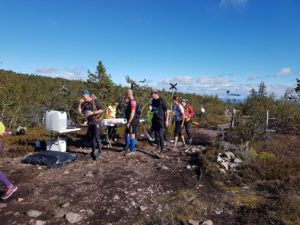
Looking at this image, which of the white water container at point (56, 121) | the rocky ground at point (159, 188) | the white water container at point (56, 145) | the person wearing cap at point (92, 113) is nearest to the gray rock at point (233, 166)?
the rocky ground at point (159, 188)

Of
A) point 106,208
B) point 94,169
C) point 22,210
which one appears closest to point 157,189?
point 106,208

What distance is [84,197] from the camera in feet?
17.3

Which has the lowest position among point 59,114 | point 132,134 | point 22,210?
point 22,210

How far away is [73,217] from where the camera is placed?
14.5ft

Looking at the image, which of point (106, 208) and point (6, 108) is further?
point (6, 108)

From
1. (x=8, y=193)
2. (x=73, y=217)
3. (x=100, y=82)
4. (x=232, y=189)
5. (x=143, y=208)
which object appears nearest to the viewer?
(x=73, y=217)

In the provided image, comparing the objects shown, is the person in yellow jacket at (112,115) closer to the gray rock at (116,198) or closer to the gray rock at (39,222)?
the gray rock at (116,198)

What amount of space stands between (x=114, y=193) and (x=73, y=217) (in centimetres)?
120

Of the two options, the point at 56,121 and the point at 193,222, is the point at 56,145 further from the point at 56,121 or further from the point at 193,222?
the point at 193,222

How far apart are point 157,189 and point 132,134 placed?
2.86 metres

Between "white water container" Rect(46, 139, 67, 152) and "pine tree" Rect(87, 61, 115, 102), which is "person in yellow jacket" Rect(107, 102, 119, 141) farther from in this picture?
"pine tree" Rect(87, 61, 115, 102)

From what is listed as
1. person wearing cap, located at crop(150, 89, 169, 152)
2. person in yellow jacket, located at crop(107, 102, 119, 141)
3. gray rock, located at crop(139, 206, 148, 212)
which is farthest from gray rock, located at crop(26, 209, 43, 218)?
person in yellow jacket, located at crop(107, 102, 119, 141)

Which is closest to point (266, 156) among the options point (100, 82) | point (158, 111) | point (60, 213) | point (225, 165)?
point (225, 165)

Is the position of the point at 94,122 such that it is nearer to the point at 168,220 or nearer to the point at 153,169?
the point at 153,169
